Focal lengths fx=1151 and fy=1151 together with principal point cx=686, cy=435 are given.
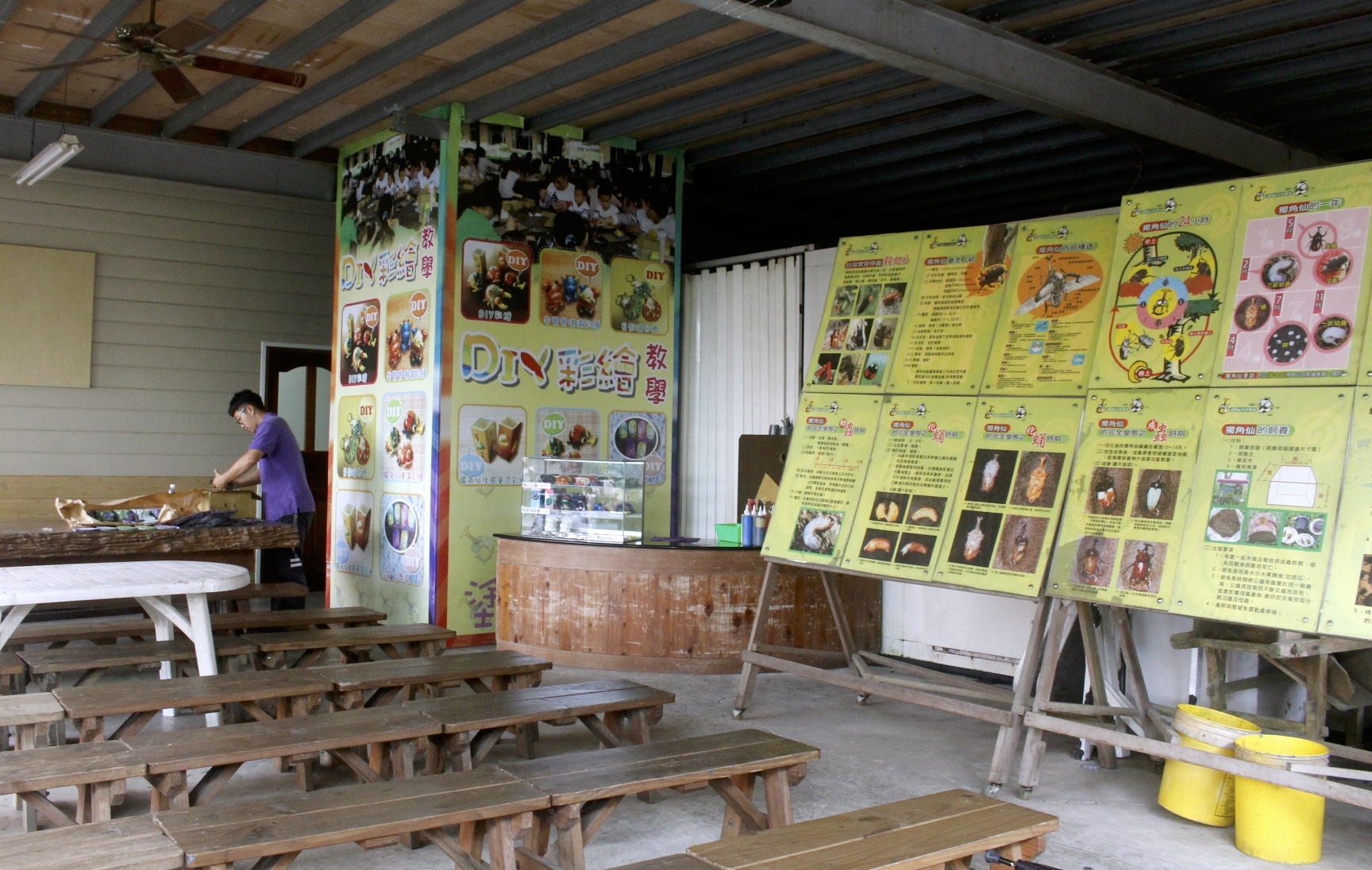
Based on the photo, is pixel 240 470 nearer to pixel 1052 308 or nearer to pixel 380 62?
pixel 380 62

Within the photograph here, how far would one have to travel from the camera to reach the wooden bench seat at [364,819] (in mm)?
2666

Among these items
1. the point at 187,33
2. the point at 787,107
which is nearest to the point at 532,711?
the point at 187,33

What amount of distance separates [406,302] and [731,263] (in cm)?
234

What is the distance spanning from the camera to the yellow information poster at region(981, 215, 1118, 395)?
4.80 m

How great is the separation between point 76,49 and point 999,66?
17.4 feet

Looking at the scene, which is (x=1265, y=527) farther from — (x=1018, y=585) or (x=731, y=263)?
(x=731, y=263)

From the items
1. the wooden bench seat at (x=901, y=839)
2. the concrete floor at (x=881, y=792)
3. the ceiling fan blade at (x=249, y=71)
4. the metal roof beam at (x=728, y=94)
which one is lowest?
the concrete floor at (x=881, y=792)

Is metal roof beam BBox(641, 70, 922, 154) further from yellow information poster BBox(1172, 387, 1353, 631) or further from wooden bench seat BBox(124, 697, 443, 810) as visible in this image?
wooden bench seat BBox(124, 697, 443, 810)

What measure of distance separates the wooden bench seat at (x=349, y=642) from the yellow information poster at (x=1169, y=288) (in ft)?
10.9

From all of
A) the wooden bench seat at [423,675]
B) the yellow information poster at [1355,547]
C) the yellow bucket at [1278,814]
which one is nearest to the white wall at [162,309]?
the wooden bench seat at [423,675]

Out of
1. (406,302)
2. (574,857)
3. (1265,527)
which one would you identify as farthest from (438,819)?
(406,302)

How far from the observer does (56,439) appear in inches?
337

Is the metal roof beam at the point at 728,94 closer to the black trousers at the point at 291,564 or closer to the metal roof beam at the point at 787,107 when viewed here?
the metal roof beam at the point at 787,107

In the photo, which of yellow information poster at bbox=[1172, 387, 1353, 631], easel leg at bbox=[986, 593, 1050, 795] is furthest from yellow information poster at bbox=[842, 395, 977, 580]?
yellow information poster at bbox=[1172, 387, 1353, 631]
